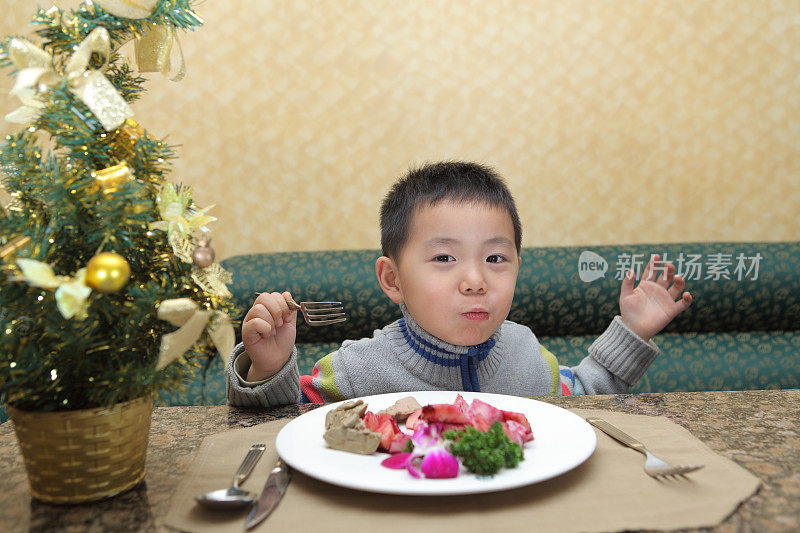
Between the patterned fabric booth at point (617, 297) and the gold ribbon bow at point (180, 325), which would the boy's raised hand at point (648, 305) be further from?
the patterned fabric booth at point (617, 297)

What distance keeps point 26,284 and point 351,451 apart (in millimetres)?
368

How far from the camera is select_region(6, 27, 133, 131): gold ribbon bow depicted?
0.57 metres

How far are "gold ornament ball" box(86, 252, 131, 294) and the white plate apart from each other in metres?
0.26

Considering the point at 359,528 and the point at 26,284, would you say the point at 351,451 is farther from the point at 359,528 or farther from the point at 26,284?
the point at 26,284

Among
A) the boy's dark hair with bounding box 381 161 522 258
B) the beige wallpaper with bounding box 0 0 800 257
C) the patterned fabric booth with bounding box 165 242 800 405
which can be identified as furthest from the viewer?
the beige wallpaper with bounding box 0 0 800 257

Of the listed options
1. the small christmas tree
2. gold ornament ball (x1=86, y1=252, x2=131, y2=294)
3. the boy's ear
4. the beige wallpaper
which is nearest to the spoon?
the small christmas tree

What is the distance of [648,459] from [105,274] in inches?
22.7

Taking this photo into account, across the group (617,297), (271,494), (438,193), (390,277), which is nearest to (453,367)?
(390,277)

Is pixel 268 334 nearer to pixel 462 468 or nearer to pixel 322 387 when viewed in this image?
pixel 322 387

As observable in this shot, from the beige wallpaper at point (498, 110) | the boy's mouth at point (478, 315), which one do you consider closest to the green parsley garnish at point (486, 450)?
the boy's mouth at point (478, 315)

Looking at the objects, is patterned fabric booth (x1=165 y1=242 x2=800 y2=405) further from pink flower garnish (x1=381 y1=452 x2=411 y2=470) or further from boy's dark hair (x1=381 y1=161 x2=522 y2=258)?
pink flower garnish (x1=381 y1=452 x2=411 y2=470)

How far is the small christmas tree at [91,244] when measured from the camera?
55cm

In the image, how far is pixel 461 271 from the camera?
114 cm

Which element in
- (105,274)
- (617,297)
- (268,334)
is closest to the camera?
(105,274)
